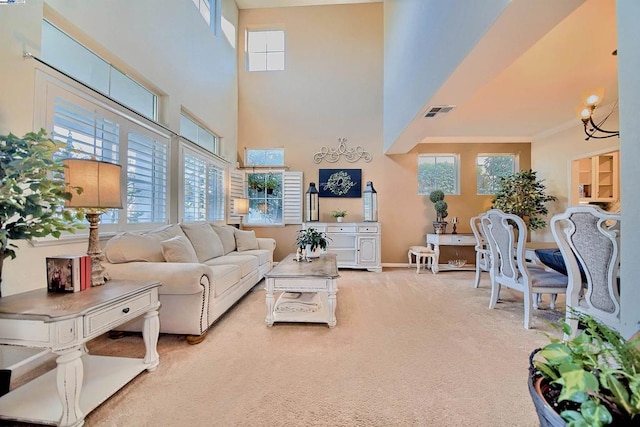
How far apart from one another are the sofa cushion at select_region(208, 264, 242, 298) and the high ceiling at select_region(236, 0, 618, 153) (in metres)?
2.73

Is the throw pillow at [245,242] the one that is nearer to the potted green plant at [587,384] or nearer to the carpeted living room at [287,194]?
the carpeted living room at [287,194]

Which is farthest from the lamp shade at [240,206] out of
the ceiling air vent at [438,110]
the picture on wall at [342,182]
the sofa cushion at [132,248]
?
the ceiling air vent at [438,110]

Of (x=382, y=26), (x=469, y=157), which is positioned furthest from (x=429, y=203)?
(x=382, y=26)

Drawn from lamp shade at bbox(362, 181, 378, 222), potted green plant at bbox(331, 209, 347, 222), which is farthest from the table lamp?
lamp shade at bbox(362, 181, 378, 222)

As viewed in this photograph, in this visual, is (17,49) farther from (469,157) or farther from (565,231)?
(469,157)

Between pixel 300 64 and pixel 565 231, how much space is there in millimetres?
5425

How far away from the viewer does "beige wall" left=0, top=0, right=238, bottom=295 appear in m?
1.81

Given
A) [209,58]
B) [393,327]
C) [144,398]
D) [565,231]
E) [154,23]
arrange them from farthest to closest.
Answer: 1. [209,58]
2. [154,23]
3. [393,327]
4. [565,231]
5. [144,398]

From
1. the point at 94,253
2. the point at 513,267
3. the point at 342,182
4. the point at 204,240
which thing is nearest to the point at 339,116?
the point at 342,182

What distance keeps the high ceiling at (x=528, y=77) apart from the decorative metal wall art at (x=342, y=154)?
2.23ft

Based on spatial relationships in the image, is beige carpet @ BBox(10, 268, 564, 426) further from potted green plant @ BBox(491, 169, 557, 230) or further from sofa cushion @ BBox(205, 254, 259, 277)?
potted green plant @ BBox(491, 169, 557, 230)

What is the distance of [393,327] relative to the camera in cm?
258

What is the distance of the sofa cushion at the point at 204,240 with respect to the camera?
334 centimetres

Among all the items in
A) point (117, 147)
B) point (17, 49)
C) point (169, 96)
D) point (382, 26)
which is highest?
point (382, 26)
